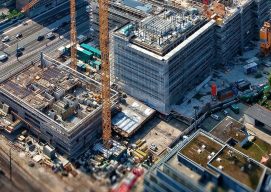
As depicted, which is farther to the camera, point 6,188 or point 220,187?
point 6,188

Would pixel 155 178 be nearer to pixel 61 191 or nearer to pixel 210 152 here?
pixel 210 152

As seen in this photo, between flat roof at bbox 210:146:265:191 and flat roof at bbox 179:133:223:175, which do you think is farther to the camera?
flat roof at bbox 179:133:223:175

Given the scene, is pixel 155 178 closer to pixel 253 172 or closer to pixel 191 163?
pixel 191 163

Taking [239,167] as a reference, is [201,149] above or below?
above

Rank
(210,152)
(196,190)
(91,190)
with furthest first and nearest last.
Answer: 1. (91,190)
2. (210,152)
3. (196,190)

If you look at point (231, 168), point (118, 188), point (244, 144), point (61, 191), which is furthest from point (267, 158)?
point (61, 191)

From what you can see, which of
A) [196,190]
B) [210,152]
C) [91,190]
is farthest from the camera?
[91,190]

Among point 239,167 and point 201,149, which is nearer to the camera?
point 239,167

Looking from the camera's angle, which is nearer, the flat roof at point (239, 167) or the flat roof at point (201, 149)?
the flat roof at point (239, 167)

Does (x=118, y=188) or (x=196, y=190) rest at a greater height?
(x=196, y=190)
